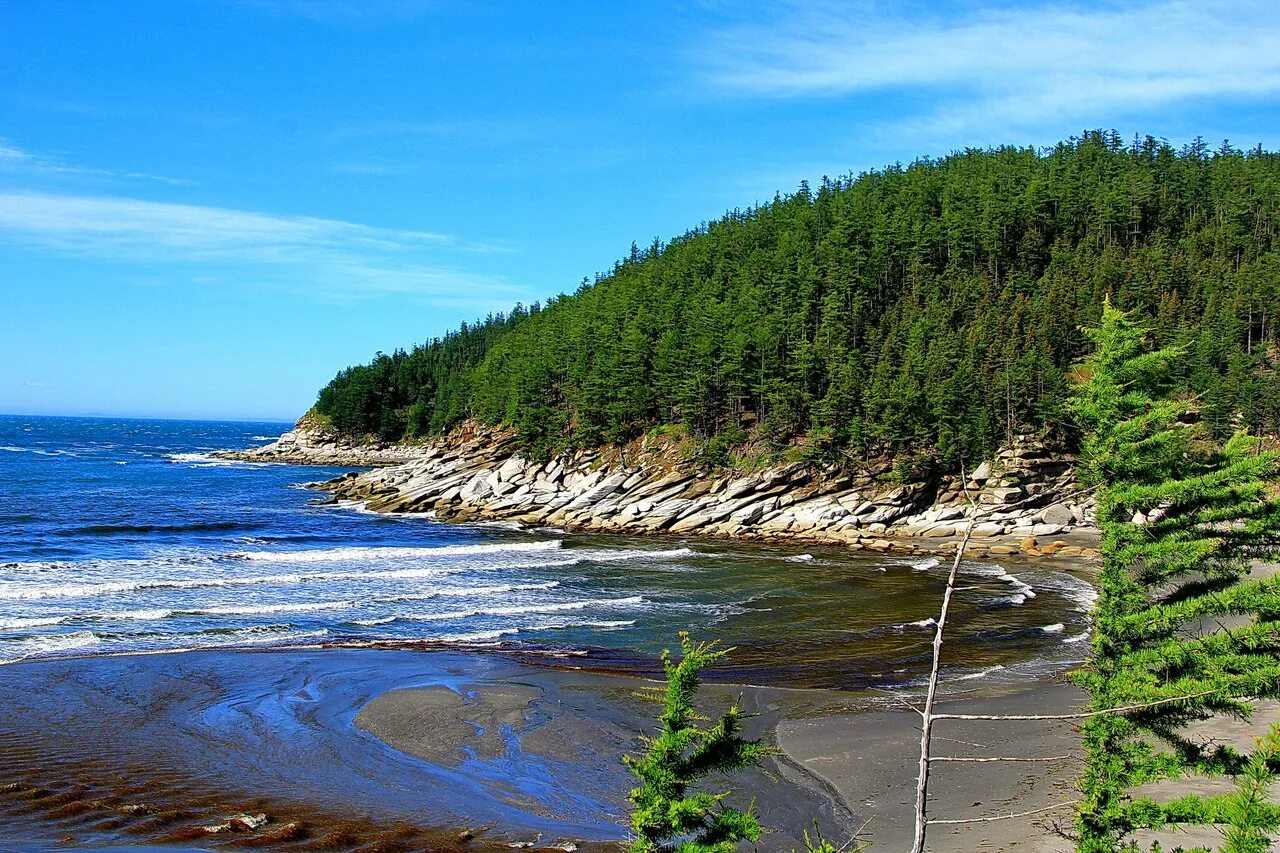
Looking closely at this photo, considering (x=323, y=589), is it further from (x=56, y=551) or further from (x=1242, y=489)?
(x=1242, y=489)

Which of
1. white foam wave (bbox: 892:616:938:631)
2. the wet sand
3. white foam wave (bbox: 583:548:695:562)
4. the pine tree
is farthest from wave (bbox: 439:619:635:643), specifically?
the pine tree

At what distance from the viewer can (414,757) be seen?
55.6 ft

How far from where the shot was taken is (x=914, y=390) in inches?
2327

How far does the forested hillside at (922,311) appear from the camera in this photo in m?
60.1

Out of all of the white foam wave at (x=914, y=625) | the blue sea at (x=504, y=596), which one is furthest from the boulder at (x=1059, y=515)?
the white foam wave at (x=914, y=625)

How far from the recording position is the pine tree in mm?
8203

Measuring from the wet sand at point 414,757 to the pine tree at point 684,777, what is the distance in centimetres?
528

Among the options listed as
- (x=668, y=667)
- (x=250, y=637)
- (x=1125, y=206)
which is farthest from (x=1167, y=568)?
(x=1125, y=206)

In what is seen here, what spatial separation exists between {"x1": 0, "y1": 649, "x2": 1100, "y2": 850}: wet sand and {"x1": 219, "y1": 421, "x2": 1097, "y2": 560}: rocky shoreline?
97.5ft

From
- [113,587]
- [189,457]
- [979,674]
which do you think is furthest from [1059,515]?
[189,457]

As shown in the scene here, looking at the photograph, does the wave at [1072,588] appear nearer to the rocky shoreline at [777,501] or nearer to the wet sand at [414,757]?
the rocky shoreline at [777,501]

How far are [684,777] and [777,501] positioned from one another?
49.3m

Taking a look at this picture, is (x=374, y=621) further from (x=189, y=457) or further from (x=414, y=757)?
(x=189, y=457)

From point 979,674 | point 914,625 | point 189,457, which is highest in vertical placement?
point 189,457
